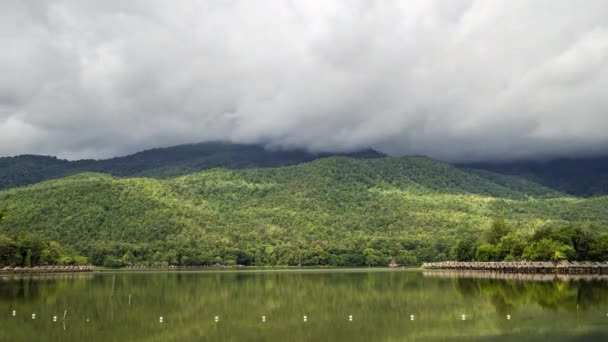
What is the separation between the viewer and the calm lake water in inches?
1256

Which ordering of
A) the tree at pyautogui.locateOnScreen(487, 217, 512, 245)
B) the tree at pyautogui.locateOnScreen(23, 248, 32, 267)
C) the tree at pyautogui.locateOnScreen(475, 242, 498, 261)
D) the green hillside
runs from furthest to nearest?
the green hillside < the tree at pyautogui.locateOnScreen(487, 217, 512, 245) < the tree at pyautogui.locateOnScreen(23, 248, 32, 267) < the tree at pyautogui.locateOnScreen(475, 242, 498, 261)

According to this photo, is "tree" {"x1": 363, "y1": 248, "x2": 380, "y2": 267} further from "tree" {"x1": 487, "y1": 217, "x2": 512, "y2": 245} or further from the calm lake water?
the calm lake water

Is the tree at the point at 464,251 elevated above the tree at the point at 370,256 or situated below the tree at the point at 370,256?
above

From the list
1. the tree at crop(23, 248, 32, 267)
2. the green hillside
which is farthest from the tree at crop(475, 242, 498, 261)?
the tree at crop(23, 248, 32, 267)

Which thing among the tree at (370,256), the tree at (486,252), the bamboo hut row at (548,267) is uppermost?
the tree at (486,252)

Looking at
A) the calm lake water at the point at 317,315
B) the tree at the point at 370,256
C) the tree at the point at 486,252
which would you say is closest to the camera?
the calm lake water at the point at 317,315

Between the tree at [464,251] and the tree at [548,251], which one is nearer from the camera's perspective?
the tree at [548,251]

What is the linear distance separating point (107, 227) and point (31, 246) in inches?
1868

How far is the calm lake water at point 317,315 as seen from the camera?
31.9 metres

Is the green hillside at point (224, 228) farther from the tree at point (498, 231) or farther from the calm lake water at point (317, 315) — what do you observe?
the calm lake water at point (317, 315)

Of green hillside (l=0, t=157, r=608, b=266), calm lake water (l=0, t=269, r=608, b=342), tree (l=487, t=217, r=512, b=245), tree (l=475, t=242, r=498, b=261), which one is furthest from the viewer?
green hillside (l=0, t=157, r=608, b=266)

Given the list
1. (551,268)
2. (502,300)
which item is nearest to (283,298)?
(502,300)

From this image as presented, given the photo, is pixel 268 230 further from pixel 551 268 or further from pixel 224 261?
pixel 551 268

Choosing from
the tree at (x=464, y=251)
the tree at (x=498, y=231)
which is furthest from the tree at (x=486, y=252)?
the tree at (x=464, y=251)
